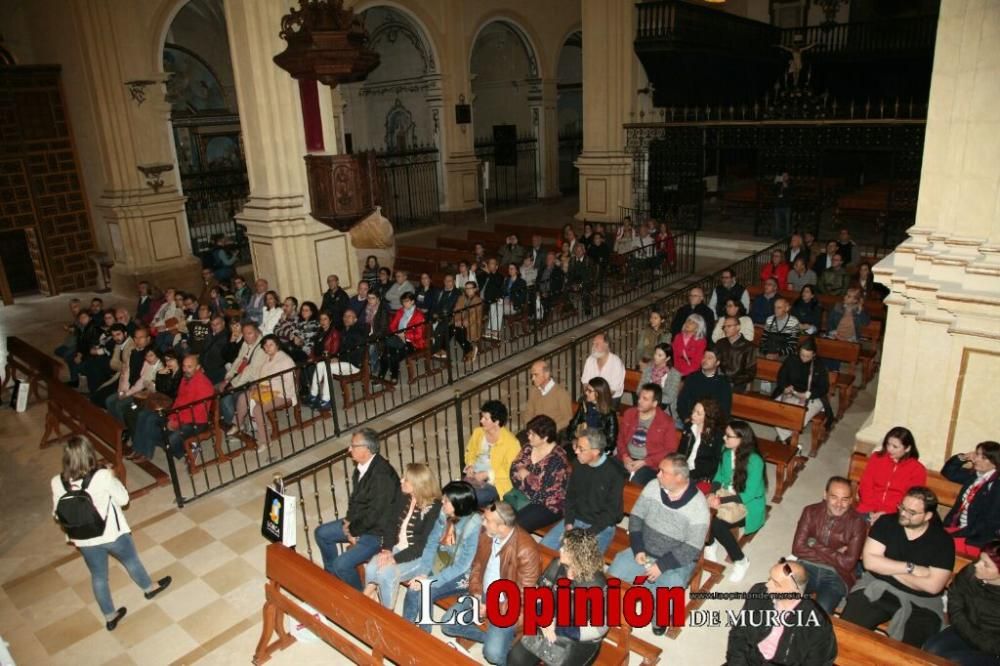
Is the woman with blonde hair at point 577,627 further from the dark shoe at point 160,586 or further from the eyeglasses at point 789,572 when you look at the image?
the dark shoe at point 160,586

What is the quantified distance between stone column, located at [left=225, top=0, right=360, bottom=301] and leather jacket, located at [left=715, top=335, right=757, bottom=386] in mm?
6732

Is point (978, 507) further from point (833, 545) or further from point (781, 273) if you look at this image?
point (781, 273)

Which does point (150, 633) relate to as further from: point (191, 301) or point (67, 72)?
point (67, 72)

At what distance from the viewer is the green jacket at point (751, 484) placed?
5.53 m

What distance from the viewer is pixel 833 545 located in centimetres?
488

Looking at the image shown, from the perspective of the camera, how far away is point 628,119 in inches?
677

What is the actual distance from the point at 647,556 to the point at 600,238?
933cm

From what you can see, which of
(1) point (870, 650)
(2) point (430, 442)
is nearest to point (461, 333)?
(2) point (430, 442)

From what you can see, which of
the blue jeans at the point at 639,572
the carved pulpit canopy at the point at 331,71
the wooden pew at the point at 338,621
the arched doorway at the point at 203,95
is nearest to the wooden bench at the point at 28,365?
the carved pulpit canopy at the point at 331,71

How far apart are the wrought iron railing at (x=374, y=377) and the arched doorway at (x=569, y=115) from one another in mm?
14072

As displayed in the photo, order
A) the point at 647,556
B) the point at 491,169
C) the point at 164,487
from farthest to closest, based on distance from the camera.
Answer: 1. the point at 491,169
2. the point at 164,487
3. the point at 647,556

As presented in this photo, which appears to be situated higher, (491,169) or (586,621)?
(491,169)

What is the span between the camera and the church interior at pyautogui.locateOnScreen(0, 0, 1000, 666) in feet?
16.5

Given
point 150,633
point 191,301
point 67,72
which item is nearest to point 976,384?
point 150,633
